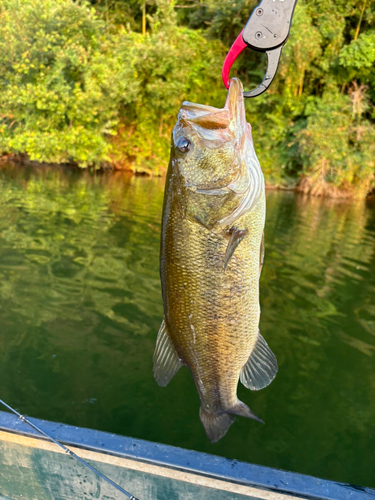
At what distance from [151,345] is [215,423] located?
3100 mm

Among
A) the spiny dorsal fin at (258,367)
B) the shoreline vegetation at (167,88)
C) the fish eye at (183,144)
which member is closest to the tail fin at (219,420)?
the spiny dorsal fin at (258,367)

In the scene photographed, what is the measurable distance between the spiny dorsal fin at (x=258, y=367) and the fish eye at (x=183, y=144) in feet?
3.12

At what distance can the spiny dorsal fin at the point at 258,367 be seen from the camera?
2.01 m

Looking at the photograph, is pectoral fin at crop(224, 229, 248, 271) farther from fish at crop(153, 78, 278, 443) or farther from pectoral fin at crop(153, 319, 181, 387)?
pectoral fin at crop(153, 319, 181, 387)

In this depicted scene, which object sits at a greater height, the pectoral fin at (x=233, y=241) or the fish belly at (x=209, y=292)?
the pectoral fin at (x=233, y=241)

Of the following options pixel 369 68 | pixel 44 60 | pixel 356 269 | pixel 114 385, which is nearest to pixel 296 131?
pixel 369 68

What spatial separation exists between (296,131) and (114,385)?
22.0 meters

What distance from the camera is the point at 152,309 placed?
5887 millimetres

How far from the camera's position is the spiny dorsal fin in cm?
201

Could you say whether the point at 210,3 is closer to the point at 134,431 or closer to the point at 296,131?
the point at 296,131

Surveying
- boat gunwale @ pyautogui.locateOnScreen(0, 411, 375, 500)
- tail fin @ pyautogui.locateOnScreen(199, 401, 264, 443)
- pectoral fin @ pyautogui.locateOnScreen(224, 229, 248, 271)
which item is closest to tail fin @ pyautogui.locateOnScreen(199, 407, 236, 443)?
tail fin @ pyautogui.locateOnScreen(199, 401, 264, 443)

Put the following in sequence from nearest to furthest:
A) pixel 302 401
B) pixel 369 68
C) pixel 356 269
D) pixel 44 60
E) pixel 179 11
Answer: pixel 302 401
pixel 356 269
pixel 44 60
pixel 369 68
pixel 179 11

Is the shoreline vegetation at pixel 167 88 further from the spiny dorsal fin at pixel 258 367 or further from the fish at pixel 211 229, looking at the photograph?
the spiny dorsal fin at pixel 258 367

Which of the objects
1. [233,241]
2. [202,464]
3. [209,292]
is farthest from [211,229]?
[202,464]
